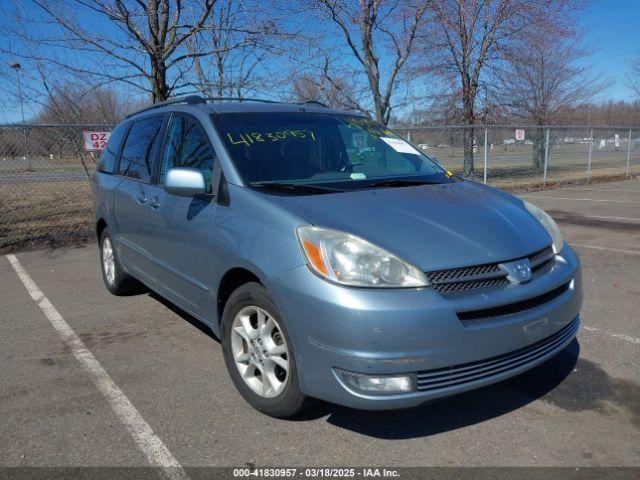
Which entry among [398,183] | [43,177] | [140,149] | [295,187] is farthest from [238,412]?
[43,177]

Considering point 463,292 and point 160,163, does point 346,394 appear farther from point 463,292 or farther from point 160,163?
point 160,163

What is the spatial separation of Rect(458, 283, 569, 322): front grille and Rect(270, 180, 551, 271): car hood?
0.23m

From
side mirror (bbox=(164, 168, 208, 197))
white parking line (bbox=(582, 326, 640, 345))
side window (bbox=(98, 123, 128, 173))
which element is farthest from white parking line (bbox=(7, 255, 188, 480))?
white parking line (bbox=(582, 326, 640, 345))

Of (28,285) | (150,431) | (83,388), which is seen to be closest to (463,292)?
(150,431)

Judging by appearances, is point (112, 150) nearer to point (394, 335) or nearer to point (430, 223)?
point (430, 223)

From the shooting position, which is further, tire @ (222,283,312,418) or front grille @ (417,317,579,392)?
tire @ (222,283,312,418)

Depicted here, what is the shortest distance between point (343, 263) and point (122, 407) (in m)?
1.72

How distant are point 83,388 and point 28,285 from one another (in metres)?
3.28

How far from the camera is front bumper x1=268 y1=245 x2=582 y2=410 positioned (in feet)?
7.90

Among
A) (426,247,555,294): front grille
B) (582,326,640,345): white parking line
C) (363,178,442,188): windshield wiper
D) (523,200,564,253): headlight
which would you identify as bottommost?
(582,326,640,345): white parking line

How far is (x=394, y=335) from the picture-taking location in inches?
94.4

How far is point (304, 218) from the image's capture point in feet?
8.97

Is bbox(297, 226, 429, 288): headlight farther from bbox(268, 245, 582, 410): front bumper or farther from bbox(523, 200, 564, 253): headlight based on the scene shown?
bbox(523, 200, 564, 253): headlight

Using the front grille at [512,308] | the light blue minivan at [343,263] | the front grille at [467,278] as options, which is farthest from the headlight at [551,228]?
the front grille at [467,278]
